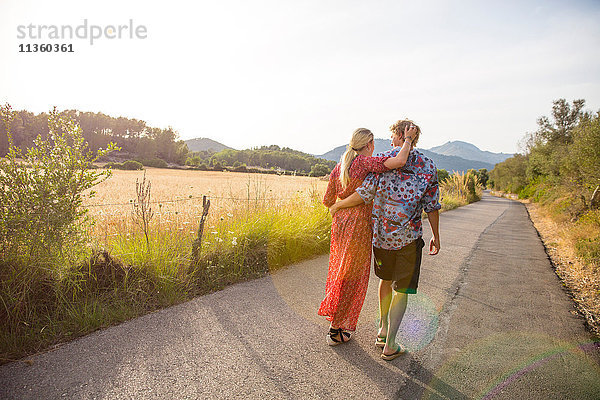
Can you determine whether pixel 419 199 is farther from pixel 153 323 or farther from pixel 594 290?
pixel 594 290

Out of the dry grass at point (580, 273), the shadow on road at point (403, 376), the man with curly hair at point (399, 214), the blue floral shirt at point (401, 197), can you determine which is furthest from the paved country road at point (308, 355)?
the blue floral shirt at point (401, 197)

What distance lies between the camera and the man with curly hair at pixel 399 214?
286cm

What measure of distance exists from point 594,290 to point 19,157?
323 inches

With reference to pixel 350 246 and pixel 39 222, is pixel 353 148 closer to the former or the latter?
pixel 350 246

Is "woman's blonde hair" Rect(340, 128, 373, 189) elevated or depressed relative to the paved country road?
elevated

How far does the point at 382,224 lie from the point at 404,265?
410 mm

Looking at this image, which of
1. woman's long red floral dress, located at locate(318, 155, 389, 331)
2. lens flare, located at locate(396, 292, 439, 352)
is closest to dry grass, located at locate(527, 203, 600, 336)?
lens flare, located at locate(396, 292, 439, 352)

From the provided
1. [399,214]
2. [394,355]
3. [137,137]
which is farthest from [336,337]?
[137,137]

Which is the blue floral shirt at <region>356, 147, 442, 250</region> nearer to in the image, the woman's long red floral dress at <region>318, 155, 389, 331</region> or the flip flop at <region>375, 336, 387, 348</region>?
the woman's long red floral dress at <region>318, 155, 389, 331</region>

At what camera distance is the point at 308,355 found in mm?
3039

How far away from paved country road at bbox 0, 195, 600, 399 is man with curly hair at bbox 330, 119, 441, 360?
19.9 inches

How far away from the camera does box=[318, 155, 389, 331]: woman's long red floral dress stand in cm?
310

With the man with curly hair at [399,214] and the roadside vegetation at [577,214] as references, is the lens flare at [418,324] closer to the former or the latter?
the man with curly hair at [399,214]

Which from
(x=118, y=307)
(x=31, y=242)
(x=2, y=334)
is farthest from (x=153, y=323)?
(x=31, y=242)
